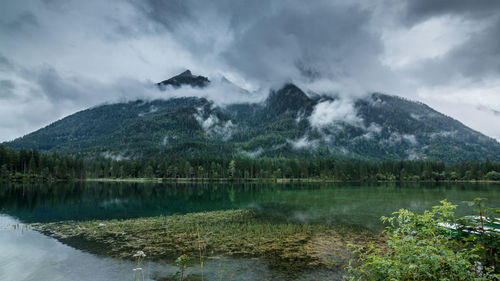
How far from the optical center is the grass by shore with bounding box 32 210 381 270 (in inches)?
856

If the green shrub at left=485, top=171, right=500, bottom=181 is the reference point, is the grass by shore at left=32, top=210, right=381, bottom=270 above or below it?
above

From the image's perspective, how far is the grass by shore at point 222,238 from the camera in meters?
21.7

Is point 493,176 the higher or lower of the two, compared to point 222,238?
lower

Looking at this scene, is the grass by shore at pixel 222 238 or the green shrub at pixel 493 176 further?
the green shrub at pixel 493 176

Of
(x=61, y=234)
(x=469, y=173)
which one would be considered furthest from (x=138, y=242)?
(x=469, y=173)

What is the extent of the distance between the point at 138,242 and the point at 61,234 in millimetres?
11341

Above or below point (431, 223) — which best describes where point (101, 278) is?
below

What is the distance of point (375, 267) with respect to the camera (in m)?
6.70

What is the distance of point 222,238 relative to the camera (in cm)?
2750

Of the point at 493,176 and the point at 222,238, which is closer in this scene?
the point at 222,238

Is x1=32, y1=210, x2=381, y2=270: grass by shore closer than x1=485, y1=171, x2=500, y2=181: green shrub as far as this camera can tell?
Yes

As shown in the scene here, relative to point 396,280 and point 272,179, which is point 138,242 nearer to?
point 396,280

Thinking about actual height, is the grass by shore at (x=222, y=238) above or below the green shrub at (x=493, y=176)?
above

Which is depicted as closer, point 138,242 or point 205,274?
point 205,274
